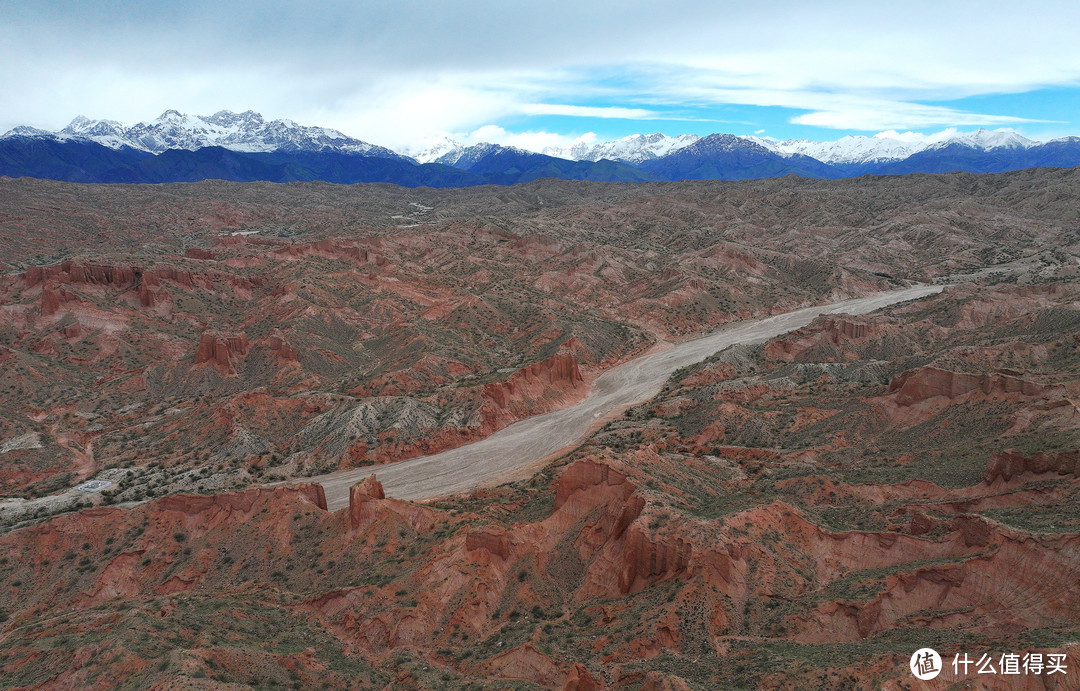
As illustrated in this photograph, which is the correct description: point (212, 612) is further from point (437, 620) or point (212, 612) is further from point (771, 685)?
point (771, 685)

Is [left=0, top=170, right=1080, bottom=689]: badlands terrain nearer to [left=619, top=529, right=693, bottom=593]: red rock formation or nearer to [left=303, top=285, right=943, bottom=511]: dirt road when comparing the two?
[left=619, top=529, right=693, bottom=593]: red rock formation

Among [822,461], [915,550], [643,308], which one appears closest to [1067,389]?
[822,461]

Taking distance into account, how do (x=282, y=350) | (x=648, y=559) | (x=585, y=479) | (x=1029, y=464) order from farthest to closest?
(x=282, y=350) → (x=585, y=479) → (x=1029, y=464) → (x=648, y=559)

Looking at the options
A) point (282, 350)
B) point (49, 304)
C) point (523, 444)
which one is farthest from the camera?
point (49, 304)

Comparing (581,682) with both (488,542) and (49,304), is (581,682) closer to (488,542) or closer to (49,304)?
(488,542)

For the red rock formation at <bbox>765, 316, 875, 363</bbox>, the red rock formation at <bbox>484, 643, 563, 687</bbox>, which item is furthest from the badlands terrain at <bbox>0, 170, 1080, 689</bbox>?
the red rock formation at <bbox>765, 316, 875, 363</bbox>

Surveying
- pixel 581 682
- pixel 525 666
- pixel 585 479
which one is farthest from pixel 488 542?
pixel 581 682
